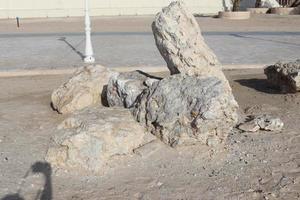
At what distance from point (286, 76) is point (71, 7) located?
28554mm

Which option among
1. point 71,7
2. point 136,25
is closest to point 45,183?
point 136,25

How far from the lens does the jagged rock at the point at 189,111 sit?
6035 millimetres

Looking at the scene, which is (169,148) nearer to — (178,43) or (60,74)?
(178,43)

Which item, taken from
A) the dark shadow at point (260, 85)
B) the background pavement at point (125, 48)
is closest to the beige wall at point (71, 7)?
the background pavement at point (125, 48)

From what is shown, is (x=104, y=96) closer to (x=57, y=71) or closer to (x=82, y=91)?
(x=82, y=91)

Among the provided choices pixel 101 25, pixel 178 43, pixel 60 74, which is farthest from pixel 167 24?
pixel 101 25

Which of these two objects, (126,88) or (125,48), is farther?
(125,48)

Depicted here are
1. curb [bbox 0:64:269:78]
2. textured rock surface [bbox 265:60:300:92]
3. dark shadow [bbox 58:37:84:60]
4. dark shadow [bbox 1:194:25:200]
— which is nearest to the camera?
dark shadow [bbox 1:194:25:200]

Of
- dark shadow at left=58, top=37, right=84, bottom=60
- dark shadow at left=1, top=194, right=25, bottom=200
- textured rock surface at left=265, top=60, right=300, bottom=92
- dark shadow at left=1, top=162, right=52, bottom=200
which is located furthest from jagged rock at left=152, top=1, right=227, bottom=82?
dark shadow at left=58, top=37, right=84, bottom=60

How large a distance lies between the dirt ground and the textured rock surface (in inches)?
46.1

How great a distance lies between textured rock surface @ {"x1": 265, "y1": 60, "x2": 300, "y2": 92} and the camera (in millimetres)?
8719

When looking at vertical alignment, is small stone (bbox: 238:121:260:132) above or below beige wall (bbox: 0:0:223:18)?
above

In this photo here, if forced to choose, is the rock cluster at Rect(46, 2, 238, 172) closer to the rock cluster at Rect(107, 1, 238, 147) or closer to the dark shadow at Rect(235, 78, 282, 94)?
the rock cluster at Rect(107, 1, 238, 147)

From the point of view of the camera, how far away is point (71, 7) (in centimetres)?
3581
